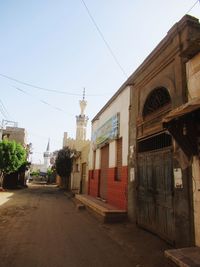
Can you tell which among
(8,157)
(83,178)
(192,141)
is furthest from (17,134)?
(192,141)

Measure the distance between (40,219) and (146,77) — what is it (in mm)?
6691

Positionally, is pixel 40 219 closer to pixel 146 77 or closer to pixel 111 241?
pixel 111 241

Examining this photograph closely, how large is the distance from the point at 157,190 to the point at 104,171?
6.42 metres

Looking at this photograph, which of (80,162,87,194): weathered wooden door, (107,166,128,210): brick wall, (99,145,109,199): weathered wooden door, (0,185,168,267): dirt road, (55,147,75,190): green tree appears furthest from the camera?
(55,147,75,190): green tree

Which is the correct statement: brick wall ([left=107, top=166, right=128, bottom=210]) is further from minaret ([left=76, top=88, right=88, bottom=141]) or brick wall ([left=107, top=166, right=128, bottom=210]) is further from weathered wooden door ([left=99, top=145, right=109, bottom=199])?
minaret ([left=76, top=88, right=88, bottom=141])

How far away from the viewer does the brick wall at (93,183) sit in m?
14.0

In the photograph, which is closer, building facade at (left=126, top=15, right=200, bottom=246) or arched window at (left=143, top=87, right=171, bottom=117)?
building facade at (left=126, top=15, right=200, bottom=246)

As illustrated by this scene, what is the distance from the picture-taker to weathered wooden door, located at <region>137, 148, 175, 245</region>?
6.14 metres

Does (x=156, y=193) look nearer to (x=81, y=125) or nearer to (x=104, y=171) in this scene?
(x=104, y=171)

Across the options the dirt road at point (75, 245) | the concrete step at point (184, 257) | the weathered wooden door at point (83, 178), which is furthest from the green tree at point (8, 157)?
the concrete step at point (184, 257)

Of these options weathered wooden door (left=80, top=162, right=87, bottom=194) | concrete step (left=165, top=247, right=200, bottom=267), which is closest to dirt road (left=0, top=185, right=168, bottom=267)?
concrete step (left=165, top=247, right=200, bottom=267)

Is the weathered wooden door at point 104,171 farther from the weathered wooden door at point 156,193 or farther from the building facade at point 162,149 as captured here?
the weathered wooden door at point 156,193

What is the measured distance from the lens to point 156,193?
6.84 m

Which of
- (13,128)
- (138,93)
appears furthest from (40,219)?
(13,128)
